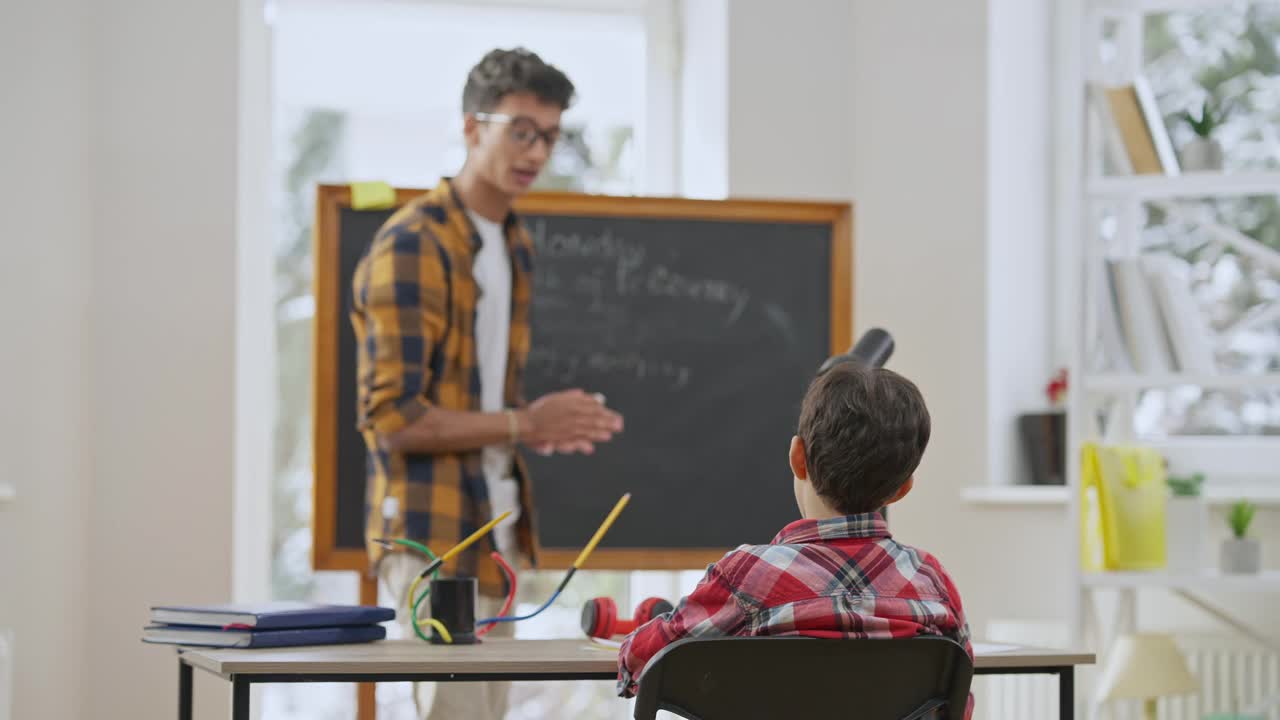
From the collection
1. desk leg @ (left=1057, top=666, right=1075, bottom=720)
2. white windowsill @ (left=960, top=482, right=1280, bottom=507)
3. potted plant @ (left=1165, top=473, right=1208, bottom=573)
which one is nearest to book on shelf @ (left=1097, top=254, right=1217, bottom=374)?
potted plant @ (left=1165, top=473, right=1208, bottom=573)

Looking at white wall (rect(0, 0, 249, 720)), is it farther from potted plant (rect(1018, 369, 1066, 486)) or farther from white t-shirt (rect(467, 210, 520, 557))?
potted plant (rect(1018, 369, 1066, 486))

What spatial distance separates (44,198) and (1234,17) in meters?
3.04

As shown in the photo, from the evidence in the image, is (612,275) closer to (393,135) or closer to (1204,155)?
(393,135)

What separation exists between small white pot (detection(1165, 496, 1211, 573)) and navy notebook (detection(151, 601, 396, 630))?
1.93 m

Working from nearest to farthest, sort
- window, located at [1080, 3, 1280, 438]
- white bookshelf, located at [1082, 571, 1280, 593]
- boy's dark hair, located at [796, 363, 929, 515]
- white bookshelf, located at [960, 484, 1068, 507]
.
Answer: boy's dark hair, located at [796, 363, 929, 515], white bookshelf, located at [1082, 571, 1280, 593], white bookshelf, located at [960, 484, 1068, 507], window, located at [1080, 3, 1280, 438]

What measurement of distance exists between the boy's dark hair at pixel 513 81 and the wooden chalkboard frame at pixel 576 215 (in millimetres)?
617

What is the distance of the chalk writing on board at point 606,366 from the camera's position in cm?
338

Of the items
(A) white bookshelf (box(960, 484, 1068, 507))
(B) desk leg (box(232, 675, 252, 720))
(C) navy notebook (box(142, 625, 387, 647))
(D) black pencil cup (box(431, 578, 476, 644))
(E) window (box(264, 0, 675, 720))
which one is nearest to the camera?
(B) desk leg (box(232, 675, 252, 720))

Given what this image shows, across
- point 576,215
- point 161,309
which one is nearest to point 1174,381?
point 576,215

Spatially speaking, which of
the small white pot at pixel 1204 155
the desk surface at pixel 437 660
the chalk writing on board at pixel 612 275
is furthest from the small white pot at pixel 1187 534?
the desk surface at pixel 437 660

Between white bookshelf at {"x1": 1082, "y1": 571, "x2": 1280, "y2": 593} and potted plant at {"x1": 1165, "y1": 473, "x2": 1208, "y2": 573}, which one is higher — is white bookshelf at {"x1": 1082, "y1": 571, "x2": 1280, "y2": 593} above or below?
below

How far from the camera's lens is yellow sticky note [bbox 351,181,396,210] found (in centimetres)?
328

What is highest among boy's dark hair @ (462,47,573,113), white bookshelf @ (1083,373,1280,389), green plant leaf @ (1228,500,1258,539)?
boy's dark hair @ (462,47,573,113)

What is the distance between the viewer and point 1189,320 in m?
3.20
